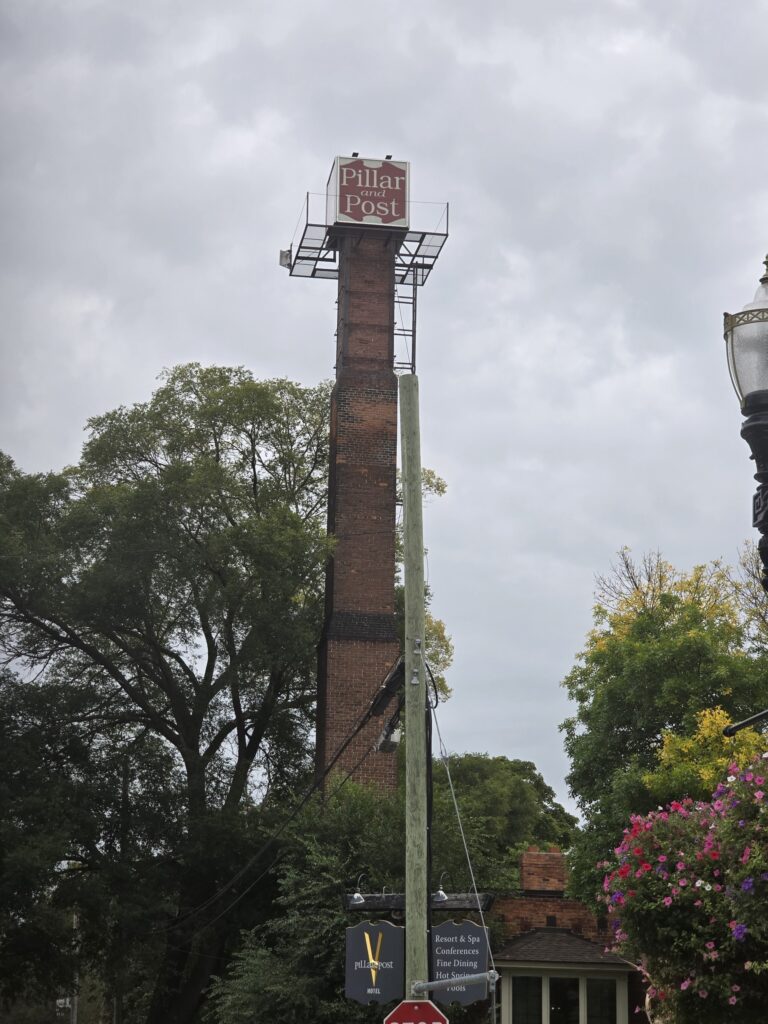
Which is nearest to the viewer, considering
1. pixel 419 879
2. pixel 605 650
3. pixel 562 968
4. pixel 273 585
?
pixel 419 879

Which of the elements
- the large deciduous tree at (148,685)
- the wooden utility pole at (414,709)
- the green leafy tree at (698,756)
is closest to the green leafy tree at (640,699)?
the green leafy tree at (698,756)

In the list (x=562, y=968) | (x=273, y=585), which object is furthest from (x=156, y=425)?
(x=562, y=968)

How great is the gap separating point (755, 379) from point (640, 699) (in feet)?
101

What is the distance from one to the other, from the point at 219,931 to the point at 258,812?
3619 millimetres

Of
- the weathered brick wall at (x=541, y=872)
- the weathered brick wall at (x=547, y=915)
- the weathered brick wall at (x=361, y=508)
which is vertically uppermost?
the weathered brick wall at (x=361, y=508)


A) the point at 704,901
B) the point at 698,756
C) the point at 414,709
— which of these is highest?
the point at 698,756

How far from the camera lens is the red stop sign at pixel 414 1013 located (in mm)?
13812

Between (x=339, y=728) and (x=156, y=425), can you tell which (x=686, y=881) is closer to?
(x=339, y=728)

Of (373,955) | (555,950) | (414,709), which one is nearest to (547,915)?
(555,950)

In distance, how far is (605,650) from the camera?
127 feet

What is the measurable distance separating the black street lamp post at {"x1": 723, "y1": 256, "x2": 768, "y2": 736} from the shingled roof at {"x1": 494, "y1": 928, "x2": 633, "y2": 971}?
92.9ft

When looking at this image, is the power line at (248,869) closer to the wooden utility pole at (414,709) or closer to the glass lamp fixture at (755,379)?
the wooden utility pole at (414,709)

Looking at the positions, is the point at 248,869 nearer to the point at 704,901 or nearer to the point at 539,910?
the point at 539,910

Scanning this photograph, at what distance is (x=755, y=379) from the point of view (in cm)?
727
